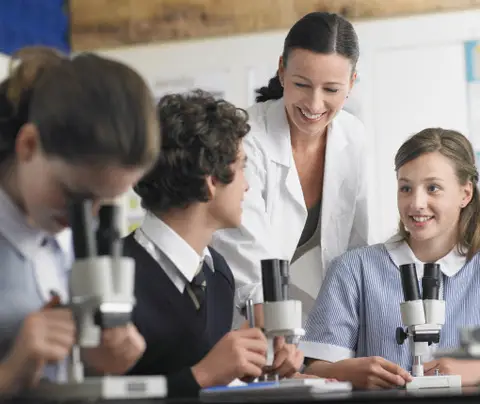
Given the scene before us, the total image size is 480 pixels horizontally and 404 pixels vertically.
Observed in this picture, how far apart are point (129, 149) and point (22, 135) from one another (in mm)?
154

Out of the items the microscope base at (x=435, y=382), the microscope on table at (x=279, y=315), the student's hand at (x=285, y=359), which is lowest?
the microscope base at (x=435, y=382)

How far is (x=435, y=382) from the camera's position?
1.79 m

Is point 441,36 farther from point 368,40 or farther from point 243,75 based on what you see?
point 243,75

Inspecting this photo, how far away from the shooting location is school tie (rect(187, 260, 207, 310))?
171cm

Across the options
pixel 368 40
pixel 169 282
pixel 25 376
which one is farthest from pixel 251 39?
pixel 25 376

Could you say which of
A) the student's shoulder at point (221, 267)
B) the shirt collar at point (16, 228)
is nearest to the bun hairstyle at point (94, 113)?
the shirt collar at point (16, 228)

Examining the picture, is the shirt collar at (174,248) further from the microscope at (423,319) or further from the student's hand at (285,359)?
the microscope at (423,319)

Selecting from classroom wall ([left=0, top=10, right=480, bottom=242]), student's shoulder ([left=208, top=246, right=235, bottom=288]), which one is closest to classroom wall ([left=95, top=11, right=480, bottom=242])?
classroom wall ([left=0, top=10, right=480, bottom=242])

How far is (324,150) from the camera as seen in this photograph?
2.70 meters

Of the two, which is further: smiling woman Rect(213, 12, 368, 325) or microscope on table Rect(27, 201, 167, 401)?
smiling woman Rect(213, 12, 368, 325)

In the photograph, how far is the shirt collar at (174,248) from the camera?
5.55ft

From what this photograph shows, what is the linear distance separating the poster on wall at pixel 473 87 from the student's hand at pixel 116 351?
2.59 m

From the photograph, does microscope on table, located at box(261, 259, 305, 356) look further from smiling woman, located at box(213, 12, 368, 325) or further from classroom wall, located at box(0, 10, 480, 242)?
classroom wall, located at box(0, 10, 480, 242)

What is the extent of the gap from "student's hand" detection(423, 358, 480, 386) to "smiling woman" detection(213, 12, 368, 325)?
529 mm
